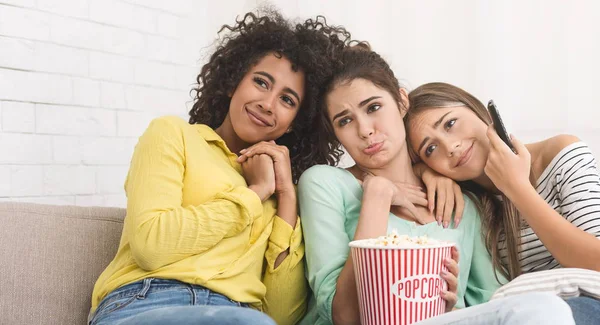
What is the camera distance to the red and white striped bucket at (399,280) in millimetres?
1359

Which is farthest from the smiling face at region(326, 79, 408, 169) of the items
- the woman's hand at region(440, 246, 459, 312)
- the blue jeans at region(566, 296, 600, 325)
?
the blue jeans at region(566, 296, 600, 325)

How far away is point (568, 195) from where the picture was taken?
1.75 metres

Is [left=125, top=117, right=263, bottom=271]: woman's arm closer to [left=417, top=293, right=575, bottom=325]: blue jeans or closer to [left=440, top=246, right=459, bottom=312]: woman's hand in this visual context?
[left=440, top=246, right=459, bottom=312]: woman's hand

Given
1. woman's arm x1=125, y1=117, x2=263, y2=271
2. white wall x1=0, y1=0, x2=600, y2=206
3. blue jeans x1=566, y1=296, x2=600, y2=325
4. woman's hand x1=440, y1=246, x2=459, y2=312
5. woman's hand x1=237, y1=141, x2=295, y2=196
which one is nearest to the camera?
blue jeans x1=566, y1=296, x2=600, y2=325

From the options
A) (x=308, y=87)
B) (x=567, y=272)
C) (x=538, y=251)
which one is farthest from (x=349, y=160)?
(x=567, y=272)

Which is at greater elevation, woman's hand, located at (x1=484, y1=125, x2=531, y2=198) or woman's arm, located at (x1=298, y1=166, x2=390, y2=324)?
woman's hand, located at (x1=484, y1=125, x2=531, y2=198)

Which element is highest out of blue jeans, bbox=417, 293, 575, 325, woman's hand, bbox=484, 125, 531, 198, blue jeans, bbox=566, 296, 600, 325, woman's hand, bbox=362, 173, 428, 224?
woman's hand, bbox=484, 125, 531, 198

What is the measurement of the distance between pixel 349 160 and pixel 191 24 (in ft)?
3.18

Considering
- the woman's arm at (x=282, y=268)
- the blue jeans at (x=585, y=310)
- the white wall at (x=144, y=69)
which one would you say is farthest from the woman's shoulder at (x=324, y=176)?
the white wall at (x=144, y=69)

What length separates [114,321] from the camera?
4.84 ft

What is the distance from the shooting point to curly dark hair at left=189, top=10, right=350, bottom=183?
6.64ft

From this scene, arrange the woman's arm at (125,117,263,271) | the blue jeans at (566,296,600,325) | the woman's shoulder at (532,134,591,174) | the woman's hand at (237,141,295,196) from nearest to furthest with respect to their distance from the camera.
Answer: the blue jeans at (566,296,600,325) → the woman's arm at (125,117,263,271) → the woman's shoulder at (532,134,591,174) → the woman's hand at (237,141,295,196)

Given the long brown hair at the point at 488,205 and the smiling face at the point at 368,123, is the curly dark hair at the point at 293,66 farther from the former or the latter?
the long brown hair at the point at 488,205

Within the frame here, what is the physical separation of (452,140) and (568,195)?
1.08ft
